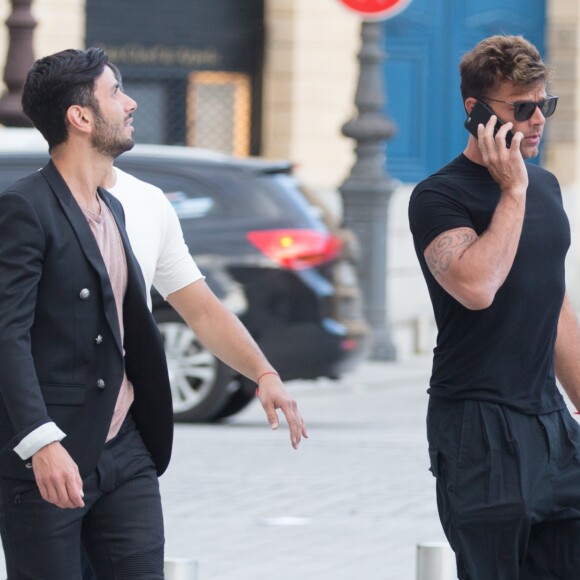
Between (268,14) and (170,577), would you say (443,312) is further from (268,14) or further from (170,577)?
(268,14)

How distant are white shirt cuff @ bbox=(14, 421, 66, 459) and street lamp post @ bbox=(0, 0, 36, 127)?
9.83m

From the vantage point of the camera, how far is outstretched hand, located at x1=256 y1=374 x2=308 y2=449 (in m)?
4.07

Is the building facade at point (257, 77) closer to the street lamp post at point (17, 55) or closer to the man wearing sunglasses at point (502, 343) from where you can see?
the street lamp post at point (17, 55)

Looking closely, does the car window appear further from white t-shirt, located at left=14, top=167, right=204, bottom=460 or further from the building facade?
the building facade

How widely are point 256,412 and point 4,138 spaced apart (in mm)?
2523

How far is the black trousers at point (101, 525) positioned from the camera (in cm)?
376

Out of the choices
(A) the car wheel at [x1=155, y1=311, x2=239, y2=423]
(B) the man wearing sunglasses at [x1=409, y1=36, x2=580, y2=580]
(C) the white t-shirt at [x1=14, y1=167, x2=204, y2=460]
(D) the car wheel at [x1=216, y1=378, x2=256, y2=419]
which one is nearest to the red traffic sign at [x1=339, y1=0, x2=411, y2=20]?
(D) the car wheel at [x1=216, y1=378, x2=256, y2=419]

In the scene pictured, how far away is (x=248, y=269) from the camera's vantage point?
10812 mm

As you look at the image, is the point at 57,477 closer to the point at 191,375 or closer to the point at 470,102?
the point at 470,102

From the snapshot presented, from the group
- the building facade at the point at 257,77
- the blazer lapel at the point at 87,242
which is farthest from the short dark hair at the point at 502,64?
the building facade at the point at 257,77

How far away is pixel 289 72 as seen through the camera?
18.6 metres

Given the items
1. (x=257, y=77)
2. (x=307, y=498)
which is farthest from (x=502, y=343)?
(x=257, y=77)

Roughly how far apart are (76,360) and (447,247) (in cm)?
84

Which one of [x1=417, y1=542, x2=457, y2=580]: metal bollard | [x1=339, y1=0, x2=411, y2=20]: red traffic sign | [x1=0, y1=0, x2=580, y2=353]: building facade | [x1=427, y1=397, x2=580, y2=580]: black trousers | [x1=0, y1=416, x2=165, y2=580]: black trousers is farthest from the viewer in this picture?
[x1=0, y1=0, x2=580, y2=353]: building facade
